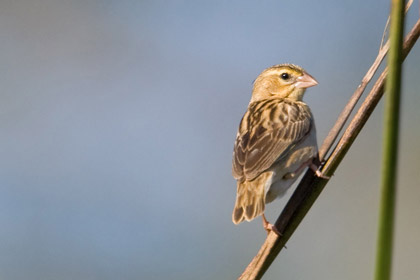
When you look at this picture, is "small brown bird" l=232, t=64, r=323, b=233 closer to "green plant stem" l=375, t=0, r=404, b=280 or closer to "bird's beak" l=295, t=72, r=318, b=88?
"bird's beak" l=295, t=72, r=318, b=88

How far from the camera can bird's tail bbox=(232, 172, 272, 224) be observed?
2.86 meters

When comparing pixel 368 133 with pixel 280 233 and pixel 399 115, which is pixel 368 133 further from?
pixel 399 115

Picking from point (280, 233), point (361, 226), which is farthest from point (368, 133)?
point (280, 233)

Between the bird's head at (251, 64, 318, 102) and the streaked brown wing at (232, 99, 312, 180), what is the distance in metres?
0.29

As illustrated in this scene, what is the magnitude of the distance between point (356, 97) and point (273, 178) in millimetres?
1331

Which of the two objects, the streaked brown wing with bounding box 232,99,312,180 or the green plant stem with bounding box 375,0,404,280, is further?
the streaked brown wing with bounding box 232,99,312,180

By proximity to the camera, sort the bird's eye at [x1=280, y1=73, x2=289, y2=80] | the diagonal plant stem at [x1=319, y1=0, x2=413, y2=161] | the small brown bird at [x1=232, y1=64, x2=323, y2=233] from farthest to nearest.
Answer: the bird's eye at [x1=280, y1=73, x2=289, y2=80], the small brown bird at [x1=232, y1=64, x2=323, y2=233], the diagonal plant stem at [x1=319, y1=0, x2=413, y2=161]

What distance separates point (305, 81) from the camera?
13.2 ft

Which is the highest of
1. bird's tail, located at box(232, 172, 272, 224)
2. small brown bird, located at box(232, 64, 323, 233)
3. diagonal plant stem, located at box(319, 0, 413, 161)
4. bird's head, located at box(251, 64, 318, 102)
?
diagonal plant stem, located at box(319, 0, 413, 161)

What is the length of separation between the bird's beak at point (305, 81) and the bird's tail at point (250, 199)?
103 centimetres

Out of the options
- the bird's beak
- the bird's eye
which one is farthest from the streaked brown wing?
the bird's eye

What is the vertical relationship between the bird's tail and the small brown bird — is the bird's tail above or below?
below

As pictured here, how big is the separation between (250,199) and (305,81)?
130 centimetres

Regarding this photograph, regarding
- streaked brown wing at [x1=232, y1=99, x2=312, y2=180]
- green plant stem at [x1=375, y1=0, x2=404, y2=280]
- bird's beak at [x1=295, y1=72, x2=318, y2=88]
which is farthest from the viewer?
bird's beak at [x1=295, y1=72, x2=318, y2=88]
